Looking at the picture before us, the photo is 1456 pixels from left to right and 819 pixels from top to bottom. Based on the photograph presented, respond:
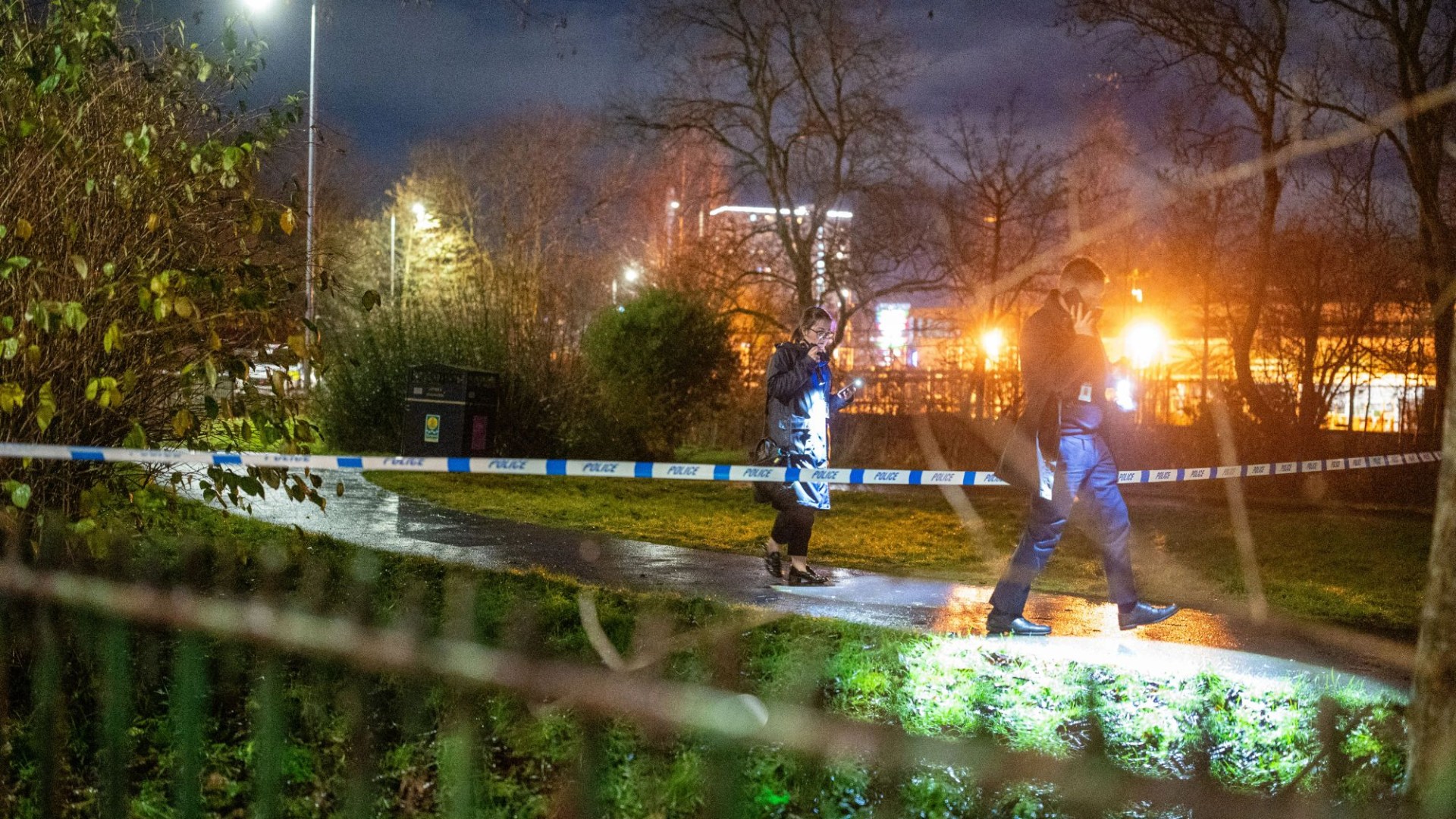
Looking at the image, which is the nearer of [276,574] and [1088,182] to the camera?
[276,574]

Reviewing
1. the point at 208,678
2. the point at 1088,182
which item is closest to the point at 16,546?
the point at 208,678

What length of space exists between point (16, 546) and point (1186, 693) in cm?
457

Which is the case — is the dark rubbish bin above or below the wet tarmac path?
above

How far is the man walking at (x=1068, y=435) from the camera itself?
20.9 ft

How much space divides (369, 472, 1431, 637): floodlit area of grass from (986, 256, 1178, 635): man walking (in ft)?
7.18

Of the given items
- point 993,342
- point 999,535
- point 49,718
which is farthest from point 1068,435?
point 993,342

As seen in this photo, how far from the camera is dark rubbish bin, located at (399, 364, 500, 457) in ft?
54.4

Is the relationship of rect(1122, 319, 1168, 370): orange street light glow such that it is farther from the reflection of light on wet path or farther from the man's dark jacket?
the man's dark jacket

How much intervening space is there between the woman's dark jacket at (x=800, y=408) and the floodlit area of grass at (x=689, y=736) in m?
1.76

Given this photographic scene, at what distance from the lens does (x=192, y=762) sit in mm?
3562

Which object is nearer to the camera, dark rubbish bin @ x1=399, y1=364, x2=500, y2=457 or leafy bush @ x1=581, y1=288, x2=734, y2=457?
dark rubbish bin @ x1=399, y1=364, x2=500, y2=457

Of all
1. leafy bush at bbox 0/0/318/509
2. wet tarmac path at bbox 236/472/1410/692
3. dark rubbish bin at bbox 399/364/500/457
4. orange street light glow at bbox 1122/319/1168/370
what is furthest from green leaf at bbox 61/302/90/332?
orange street light glow at bbox 1122/319/1168/370

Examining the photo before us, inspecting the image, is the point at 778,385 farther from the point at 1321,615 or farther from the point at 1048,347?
the point at 1321,615

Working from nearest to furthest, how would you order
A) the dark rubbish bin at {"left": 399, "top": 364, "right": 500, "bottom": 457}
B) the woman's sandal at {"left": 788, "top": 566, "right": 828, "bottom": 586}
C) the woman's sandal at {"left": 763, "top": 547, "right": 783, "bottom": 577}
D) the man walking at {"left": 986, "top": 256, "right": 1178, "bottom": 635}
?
the man walking at {"left": 986, "top": 256, "right": 1178, "bottom": 635}, the woman's sandal at {"left": 788, "top": 566, "right": 828, "bottom": 586}, the woman's sandal at {"left": 763, "top": 547, "right": 783, "bottom": 577}, the dark rubbish bin at {"left": 399, "top": 364, "right": 500, "bottom": 457}
